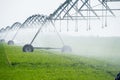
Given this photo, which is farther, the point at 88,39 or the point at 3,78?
the point at 88,39

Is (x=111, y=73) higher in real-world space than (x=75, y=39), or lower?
higher

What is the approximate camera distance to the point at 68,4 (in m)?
39.3

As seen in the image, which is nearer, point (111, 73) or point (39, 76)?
point (39, 76)

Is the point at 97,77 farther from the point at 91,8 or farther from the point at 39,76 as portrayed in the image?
the point at 91,8

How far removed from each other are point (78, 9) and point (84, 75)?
12.5 meters

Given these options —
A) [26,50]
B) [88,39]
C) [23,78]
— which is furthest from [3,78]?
[88,39]

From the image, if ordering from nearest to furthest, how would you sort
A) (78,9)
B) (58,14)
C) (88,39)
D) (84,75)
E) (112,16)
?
(84,75) < (112,16) < (78,9) < (58,14) < (88,39)

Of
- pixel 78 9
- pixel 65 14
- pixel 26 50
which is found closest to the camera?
pixel 78 9

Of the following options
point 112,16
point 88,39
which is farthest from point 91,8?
point 88,39

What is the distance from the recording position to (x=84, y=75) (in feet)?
75.7

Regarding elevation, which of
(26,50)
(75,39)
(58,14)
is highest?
(58,14)

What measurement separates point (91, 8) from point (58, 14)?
31.2 feet

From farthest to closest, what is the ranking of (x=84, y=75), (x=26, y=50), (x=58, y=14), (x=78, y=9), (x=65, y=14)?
(x=26, y=50) < (x=58, y=14) < (x=65, y=14) < (x=78, y=9) < (x=84, y=75)

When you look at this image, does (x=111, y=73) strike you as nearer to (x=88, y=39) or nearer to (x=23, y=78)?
(x=23, y=78)
